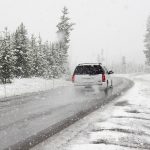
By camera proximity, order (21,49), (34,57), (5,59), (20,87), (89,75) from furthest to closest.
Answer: (34,57) → (21,49) → (5,59) → (20,87) → (89,75)

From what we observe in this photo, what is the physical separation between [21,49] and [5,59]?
879 centimetres

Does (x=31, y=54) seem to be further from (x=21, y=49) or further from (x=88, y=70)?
(x=88, y=70)

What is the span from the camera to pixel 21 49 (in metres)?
45.2

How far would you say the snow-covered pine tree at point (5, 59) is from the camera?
36.1 meters

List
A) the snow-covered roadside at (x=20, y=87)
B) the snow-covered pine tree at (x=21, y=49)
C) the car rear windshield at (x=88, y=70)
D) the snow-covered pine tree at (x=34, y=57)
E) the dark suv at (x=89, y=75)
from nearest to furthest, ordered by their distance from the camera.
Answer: the dark suv at (x=89, y=75)
the car rear windshield at (x=88, y=70)
the snow-covered roadside at (x=20, y=87)
the snow-covered pine tree at (x=21, y=49)
the snow-covered pine tree at (x=34, y=57)

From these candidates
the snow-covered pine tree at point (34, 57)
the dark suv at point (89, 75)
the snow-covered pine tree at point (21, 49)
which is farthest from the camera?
the snow-covered pine tree at point (34, 57)

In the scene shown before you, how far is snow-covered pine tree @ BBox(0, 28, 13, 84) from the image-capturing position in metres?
36.1

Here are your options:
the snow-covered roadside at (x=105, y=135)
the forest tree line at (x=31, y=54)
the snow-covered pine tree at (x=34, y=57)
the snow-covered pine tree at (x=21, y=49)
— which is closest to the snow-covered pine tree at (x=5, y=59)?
the forest tree line at (x=31, y=54)

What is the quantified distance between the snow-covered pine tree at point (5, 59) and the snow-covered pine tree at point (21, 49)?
6.33 metres

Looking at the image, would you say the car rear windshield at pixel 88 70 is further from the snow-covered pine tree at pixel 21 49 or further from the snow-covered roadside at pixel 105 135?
the snow-covered pine tree at pixel 21 49

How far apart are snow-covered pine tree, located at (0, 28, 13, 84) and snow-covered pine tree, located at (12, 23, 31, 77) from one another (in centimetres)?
633

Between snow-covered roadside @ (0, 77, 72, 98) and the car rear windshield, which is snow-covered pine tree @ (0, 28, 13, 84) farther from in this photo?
the car rear windshield

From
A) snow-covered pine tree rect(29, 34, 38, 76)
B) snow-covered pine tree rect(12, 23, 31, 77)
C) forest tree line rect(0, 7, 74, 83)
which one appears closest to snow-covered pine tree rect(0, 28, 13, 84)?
forest tree line rect(0, 7, 74, 83)

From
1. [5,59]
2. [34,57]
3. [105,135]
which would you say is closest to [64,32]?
[34,57]
